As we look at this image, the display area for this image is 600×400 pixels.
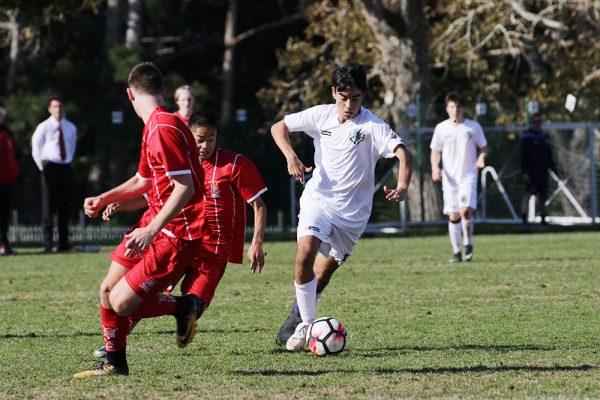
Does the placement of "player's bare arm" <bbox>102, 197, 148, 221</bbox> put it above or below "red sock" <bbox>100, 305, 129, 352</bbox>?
above

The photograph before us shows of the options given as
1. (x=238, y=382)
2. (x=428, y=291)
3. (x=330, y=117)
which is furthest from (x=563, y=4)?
(x=238, y=382)

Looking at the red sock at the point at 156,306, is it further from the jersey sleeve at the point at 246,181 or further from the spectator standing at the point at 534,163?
the spectator standing at the point at 534,163

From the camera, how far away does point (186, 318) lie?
289 inches

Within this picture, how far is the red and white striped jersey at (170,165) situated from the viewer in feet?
22.4

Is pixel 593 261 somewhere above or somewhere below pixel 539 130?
below

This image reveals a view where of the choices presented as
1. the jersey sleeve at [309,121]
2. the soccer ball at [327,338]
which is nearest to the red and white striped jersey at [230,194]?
the jersey sleeve at [309,121]

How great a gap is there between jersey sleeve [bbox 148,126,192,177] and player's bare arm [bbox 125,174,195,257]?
45 mm

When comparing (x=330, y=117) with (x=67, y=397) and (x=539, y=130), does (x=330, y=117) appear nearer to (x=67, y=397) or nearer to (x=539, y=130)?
(x=67, y=397)

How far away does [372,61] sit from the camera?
3109 centimetres

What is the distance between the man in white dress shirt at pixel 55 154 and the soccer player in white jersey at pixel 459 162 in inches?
222

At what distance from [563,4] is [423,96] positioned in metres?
4.71

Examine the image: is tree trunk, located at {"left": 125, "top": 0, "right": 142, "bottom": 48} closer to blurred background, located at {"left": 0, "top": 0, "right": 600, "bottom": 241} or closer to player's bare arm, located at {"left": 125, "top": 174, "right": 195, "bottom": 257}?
blurred background, located at {"left": 0, "top": 0, "right": 600, "bottom": 241}

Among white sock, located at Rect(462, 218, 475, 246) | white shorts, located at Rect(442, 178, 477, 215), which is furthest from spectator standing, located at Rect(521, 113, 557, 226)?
white sock, located at Rect(462, 218, 475, 246)

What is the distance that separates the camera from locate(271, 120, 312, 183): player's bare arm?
8195 mm
